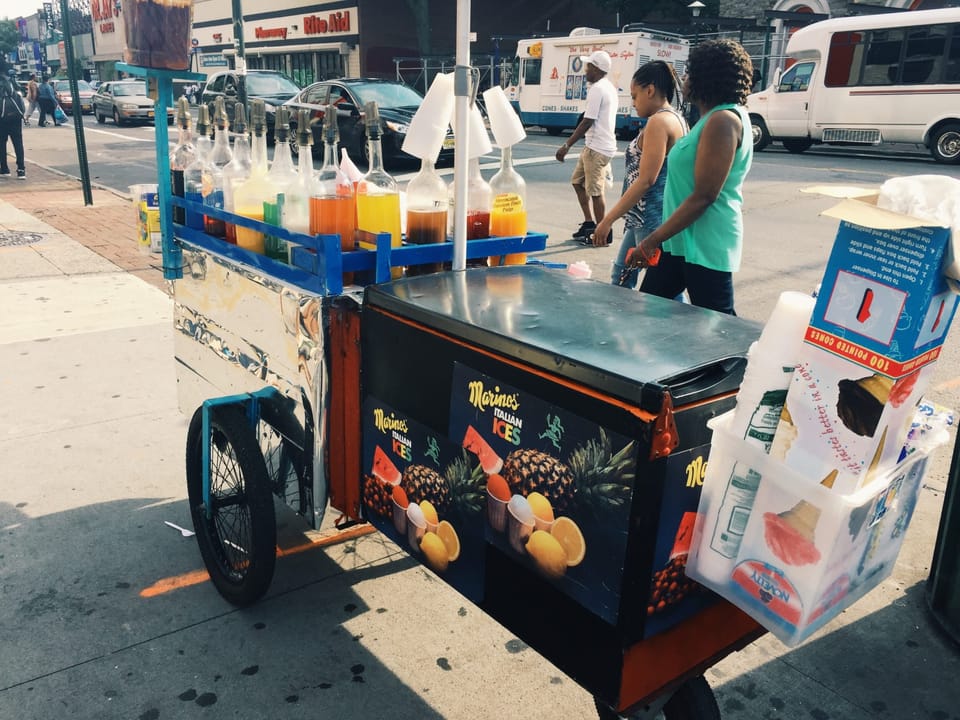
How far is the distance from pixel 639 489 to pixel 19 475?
3285 mm

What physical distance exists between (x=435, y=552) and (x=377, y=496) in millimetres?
313

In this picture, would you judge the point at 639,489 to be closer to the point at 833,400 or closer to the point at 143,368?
the point at 833,400

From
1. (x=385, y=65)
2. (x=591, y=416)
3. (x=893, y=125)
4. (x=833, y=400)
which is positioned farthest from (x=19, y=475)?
(x=385, y=65)

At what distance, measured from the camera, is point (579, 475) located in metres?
1.71

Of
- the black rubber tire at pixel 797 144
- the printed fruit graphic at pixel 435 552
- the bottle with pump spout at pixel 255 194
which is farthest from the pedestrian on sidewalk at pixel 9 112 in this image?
the black rubber tire at pixel 797 144

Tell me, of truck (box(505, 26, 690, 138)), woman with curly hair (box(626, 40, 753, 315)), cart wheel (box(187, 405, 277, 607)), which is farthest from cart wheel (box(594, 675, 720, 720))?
truck (box(505, 26, 690, 138))

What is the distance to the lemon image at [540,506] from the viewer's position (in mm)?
1788

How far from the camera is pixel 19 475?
3.80 metres

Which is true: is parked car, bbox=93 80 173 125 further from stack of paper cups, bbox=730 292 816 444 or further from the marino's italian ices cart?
stack of paper cups, bbox=730 292 816 444

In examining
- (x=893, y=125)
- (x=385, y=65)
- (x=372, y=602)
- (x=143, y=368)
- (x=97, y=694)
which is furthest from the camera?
(x=385, y=65)

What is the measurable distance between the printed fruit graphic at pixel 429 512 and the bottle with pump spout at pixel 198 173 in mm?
1532

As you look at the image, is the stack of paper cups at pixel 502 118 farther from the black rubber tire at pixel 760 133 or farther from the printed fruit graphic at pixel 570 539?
the black rubber tire at pixel 760 133

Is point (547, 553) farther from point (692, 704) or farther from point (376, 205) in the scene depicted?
point (376, 205)

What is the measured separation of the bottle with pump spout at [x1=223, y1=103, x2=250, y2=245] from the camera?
9.54 feet
